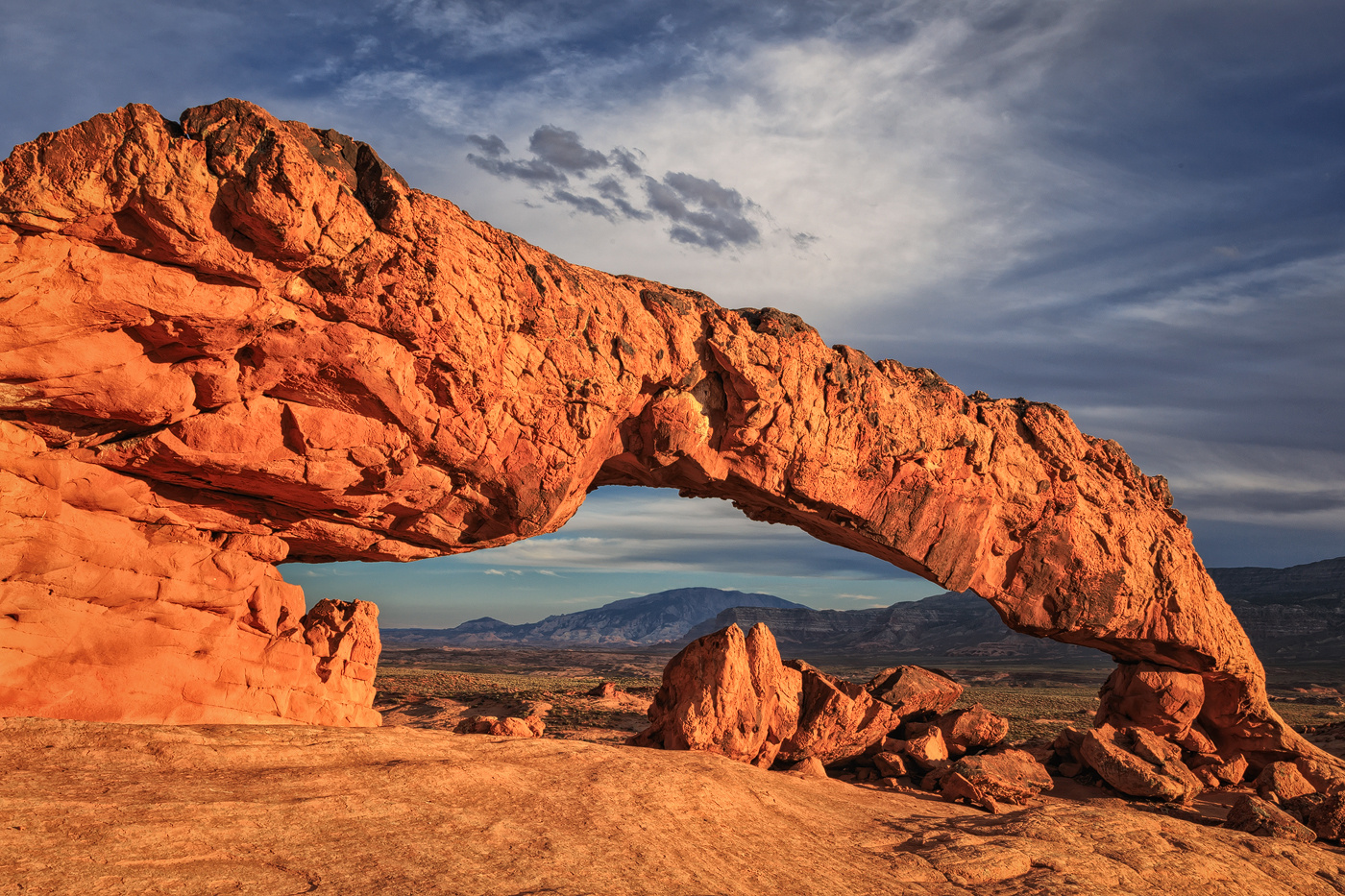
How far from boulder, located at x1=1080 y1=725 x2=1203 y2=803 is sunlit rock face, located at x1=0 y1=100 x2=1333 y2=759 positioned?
248cm

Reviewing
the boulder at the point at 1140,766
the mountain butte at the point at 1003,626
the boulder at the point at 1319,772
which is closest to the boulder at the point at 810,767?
the boulder at the point at 1140,766

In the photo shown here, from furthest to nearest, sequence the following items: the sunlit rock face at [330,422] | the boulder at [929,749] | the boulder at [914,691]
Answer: the boulder at [914,691]
the boulder at [929,749]
the sunlit rock face at [330,422]

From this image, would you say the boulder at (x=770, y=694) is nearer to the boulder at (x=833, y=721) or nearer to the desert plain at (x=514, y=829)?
the boulder at (x=833, y=721)

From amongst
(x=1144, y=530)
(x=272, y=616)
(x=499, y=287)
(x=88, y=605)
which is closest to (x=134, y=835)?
(x=88, y=605)

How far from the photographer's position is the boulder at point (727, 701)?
45.6ft

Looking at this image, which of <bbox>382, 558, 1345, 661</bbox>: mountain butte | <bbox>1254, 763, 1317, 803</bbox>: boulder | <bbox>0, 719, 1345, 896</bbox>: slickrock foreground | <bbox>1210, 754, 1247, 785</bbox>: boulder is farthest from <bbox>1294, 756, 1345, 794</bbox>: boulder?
<bbox>382, 558, 1345, 661</bbox>: mountain butte

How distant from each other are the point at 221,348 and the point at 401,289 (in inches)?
89.7

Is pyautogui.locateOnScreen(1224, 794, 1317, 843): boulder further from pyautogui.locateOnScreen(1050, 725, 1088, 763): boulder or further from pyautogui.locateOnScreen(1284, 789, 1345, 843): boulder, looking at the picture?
pyautogui.locateOnScreen(1050, 725, 1088, 763): boulder

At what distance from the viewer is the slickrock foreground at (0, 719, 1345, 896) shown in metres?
6.93

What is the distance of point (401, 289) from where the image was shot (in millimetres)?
10891

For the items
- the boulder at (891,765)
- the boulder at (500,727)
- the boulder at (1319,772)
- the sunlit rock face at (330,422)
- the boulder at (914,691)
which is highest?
the sunlit rock face at (330,422)

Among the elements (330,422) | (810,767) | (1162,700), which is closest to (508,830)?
(330,422)

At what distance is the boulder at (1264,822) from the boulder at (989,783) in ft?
9.90

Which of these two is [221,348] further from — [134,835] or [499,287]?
[134,835]
